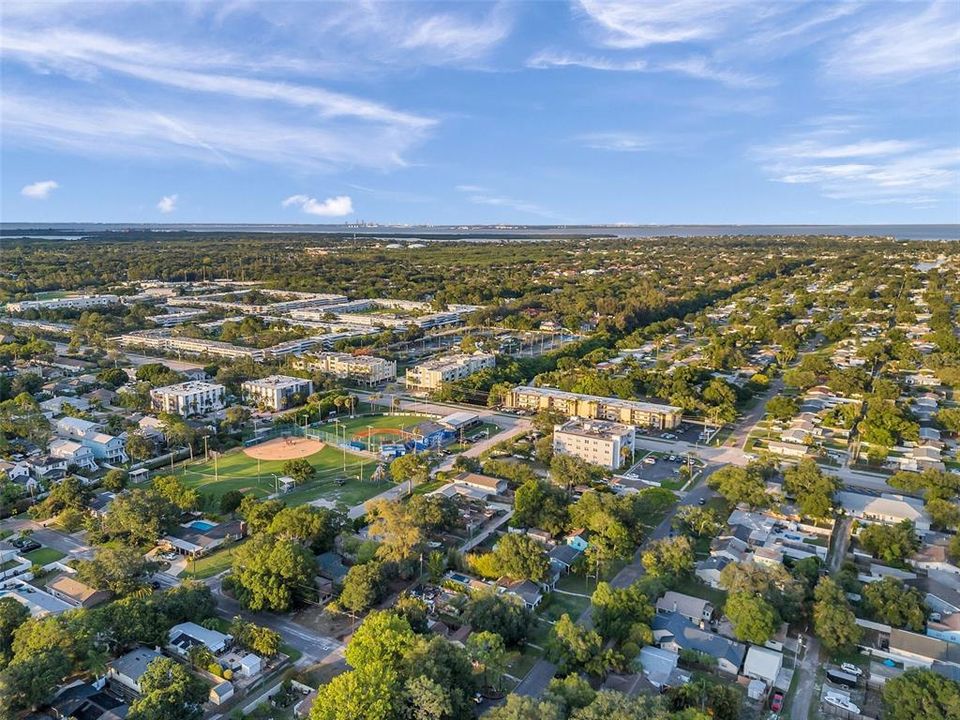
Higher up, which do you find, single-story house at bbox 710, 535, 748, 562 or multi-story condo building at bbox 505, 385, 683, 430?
multi-story condo building at bbox 505, 385, 683, 430

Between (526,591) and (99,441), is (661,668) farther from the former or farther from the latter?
(99,441)

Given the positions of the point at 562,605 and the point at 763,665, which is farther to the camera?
the point at 562,605

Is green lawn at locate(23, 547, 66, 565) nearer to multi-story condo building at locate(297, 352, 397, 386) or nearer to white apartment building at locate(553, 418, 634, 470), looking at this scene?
white apartment building at locate(553, 418, 634, 470)

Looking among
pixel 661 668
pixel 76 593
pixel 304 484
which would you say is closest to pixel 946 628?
pixel 661 668

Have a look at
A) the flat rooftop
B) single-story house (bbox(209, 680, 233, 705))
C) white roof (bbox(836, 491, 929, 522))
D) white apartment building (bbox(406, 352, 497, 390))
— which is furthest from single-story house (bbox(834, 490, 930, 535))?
white apartment building (bbox(406, 352, 497, 390))

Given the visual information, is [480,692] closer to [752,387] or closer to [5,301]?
[752,387]

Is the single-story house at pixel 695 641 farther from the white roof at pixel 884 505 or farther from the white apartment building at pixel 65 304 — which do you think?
the white apartment building at pixel 65 304

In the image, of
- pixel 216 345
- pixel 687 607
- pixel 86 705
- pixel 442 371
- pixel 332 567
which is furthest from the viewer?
pixel 216 345
